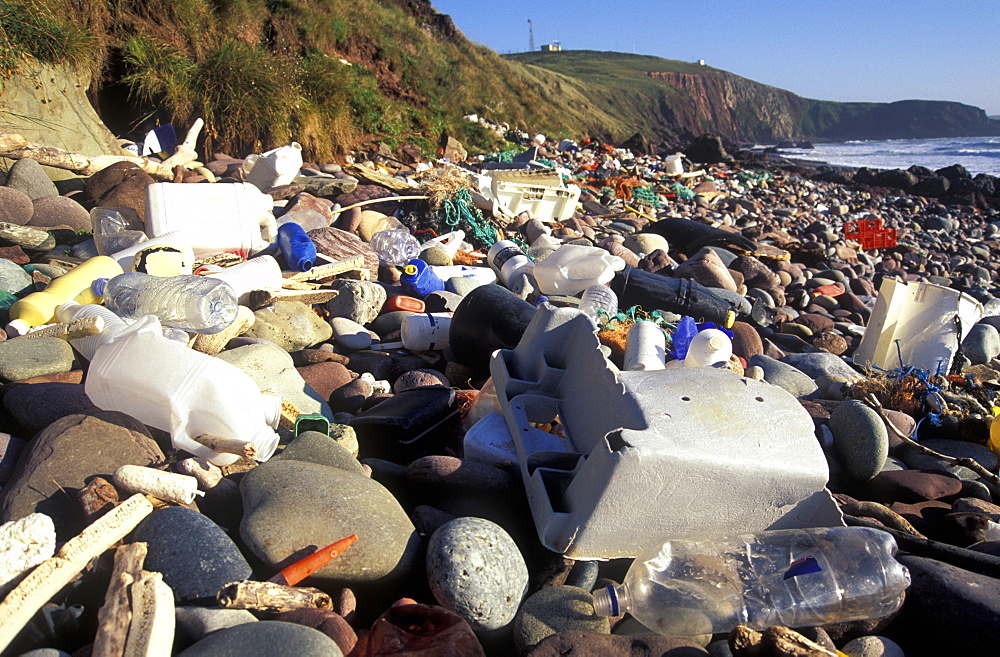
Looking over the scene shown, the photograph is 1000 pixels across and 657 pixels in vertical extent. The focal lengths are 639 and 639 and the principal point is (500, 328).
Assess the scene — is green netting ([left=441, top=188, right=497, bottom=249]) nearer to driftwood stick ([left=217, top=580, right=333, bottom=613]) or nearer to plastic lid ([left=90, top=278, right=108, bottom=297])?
plastic lid ([left=90, top=278, right=108, bottom=297])

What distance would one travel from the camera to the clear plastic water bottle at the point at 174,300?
3100 mm

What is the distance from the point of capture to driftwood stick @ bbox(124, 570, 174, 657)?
131 centimetres

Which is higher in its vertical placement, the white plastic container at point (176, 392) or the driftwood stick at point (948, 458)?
the white plastic container at point (176, 392)

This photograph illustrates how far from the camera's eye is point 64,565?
4.96ft

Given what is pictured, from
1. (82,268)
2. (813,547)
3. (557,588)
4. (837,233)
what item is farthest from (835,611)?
(837,233)

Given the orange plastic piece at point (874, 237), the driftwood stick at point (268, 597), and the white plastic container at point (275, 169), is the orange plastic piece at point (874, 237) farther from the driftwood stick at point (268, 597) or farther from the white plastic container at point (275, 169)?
the driftwood stick at point (268, 597)

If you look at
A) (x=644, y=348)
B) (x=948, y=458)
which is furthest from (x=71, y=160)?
(x=948, y=458)

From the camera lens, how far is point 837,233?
1152 cm

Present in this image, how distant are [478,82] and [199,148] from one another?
67.9 ft

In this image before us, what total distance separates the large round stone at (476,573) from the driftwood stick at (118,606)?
2.31ft

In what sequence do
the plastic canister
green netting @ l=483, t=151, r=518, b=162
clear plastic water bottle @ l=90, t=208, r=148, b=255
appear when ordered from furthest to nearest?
1. green netting @ l=483, t=151, r=518, b=162
2. clear plastic water bottle @ l=90, t=208, r=148, b=255
3. the plastic canister

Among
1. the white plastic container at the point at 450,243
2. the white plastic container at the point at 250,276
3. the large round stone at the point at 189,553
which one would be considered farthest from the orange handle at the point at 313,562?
the white plastic container at the point at 450,243

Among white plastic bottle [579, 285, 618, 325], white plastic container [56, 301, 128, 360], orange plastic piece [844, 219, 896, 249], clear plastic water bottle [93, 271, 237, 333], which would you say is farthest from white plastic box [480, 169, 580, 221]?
orange plastic piece [844, 219, 896, 249]

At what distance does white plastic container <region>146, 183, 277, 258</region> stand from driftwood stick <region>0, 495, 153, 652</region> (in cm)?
297
